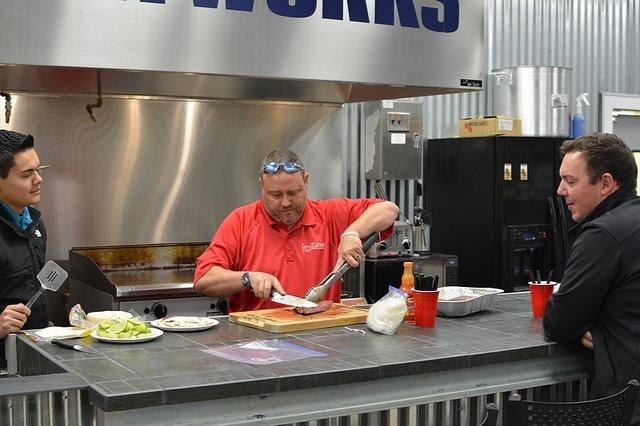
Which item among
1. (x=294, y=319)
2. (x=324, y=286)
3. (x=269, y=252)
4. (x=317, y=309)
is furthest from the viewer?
(x=269, y=252)

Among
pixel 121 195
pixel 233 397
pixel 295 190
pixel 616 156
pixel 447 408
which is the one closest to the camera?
pixel 233 397

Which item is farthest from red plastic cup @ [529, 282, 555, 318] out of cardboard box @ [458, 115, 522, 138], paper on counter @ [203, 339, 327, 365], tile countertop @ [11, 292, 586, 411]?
cardboard box @ [458, 115, 522, 138]

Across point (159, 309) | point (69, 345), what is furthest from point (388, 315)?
point (159, 309)

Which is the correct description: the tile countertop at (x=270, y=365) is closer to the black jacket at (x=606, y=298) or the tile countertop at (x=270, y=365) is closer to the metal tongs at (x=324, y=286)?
the black jacket at (x=606, y=298)

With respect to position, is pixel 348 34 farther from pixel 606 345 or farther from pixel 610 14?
pixel 610 14

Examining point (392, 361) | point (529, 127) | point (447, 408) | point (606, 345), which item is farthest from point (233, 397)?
point (529, 127)

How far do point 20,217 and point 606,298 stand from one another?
95.5 inches

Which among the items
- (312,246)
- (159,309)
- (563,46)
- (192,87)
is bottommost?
(159,309)

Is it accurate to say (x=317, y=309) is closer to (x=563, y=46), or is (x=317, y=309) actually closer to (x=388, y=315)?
(x=388, y=315)

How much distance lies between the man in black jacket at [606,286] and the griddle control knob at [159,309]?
2.27 meters

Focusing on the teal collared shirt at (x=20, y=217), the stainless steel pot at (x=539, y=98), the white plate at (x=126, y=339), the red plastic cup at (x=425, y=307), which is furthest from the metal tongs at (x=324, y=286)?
the stainless steel pot at (x=539, y=98)

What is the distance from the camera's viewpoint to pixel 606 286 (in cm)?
289

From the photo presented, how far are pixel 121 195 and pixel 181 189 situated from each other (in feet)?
1.28

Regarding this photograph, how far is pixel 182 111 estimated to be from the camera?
220 inches
